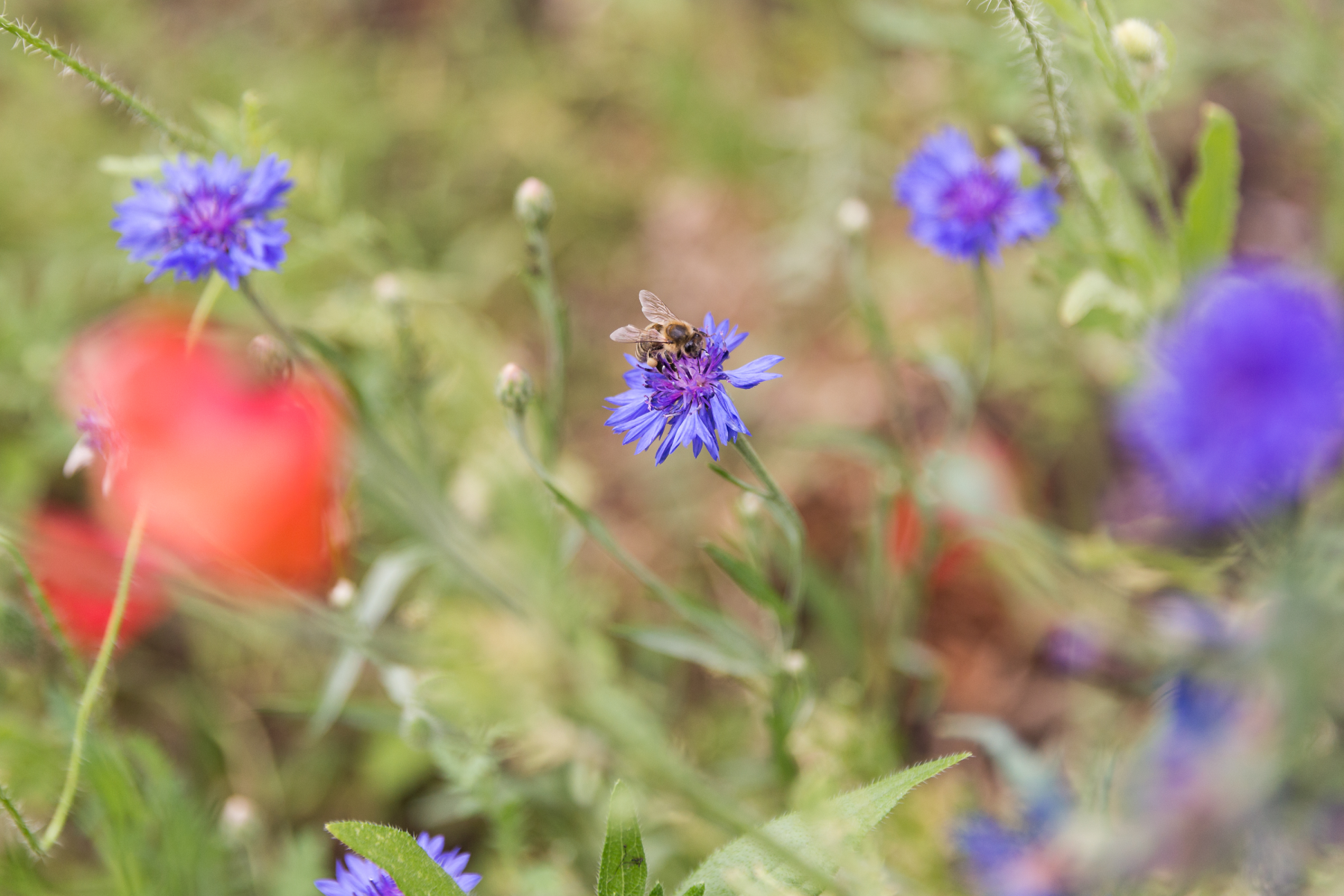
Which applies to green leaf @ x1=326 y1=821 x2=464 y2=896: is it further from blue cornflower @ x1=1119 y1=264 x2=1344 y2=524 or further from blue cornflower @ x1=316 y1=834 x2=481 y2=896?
blue cornflower @ x1=1119 y1=264 x2=1344 y2=524

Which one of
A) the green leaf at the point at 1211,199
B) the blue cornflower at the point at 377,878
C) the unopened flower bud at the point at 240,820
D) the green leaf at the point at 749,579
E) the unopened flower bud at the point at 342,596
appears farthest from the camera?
the unopened flower bud at the point at 240,820

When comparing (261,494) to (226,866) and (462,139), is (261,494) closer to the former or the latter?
(226,866)

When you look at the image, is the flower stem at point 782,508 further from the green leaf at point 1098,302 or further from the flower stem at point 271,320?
the flower stem at point 271,320

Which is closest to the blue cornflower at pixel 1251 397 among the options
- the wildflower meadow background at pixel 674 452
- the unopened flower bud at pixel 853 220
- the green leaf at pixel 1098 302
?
the wildflower meadow background at pixel 674 452

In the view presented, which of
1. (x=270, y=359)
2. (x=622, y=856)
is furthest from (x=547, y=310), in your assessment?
(x=622, y=856)

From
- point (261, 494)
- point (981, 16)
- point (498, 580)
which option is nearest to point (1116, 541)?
point (498, 580)
